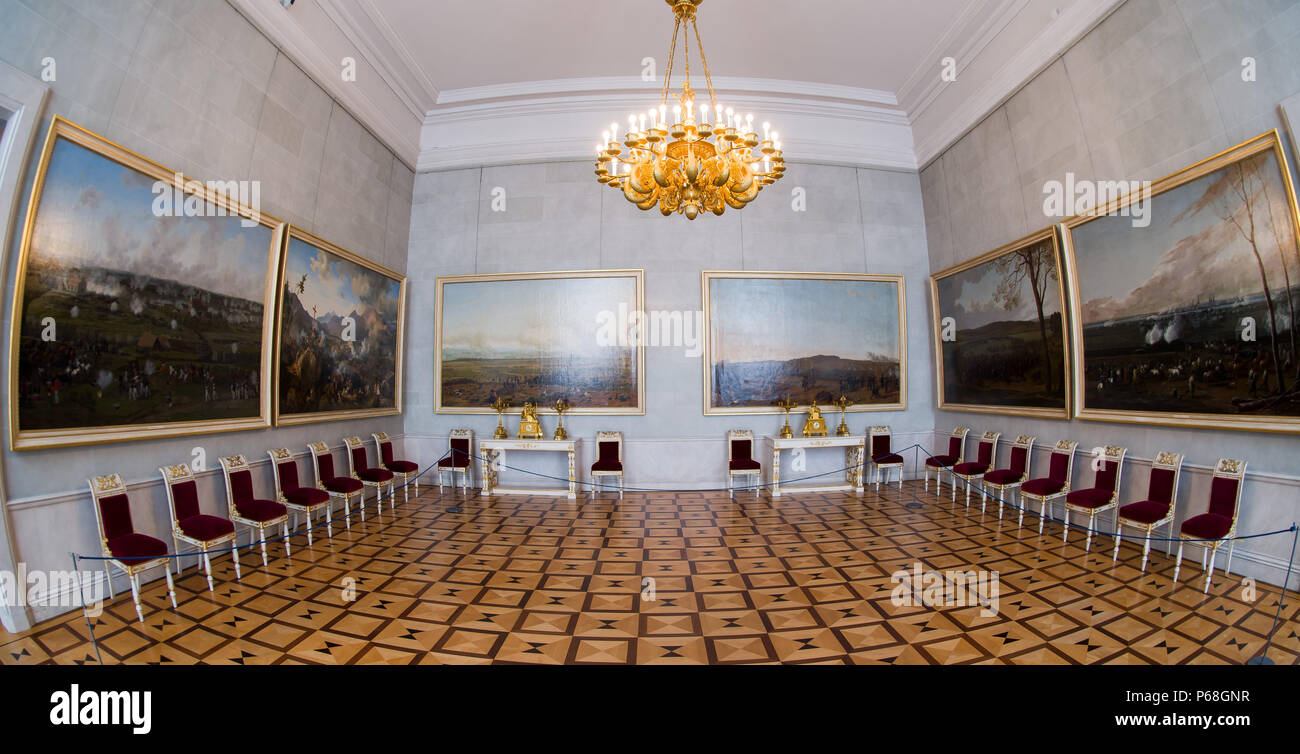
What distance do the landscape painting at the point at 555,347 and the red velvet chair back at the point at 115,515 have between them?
4921 millimetres

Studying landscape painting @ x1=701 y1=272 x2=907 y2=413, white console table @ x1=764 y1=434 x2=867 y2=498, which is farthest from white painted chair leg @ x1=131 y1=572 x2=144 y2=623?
white console table @ x1=764 y1=434 x2=867 y2=498

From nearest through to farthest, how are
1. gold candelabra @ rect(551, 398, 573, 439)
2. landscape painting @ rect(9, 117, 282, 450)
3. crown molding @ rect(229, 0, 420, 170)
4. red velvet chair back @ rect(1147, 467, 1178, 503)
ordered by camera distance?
landscape painting @ rect(9, 117, 282, 450) < red velvet chair back @ rect(1147, 467, 1178, 503) < crown molding @ rect(229, 0, 420, 170) < gold candelabra @ rect(551, 398, 573, 439)

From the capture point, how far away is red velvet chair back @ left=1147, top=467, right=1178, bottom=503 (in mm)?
5434

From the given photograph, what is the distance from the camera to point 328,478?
7016 millimetres

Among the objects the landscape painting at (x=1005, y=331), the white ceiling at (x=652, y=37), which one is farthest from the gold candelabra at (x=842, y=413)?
the white ceiling at (x=652, y=37)

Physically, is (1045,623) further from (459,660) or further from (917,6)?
(917,6)

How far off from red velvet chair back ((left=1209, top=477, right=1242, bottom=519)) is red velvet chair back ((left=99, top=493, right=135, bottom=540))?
1064 cm

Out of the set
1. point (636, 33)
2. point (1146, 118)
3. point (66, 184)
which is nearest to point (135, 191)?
point (66, 184)

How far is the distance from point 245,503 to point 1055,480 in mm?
10214

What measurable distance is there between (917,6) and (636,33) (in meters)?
4.21

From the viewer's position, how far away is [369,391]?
335 inches

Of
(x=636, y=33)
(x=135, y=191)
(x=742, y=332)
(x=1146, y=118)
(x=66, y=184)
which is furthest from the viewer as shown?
(x=742, y=332)

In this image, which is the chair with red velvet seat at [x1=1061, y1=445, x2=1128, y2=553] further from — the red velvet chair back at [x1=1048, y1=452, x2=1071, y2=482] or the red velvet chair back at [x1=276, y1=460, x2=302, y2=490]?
the red velvet chair back at [x1=276, y1=460, x2=302, y2=490]

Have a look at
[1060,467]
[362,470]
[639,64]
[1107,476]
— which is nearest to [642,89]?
[639,64]
